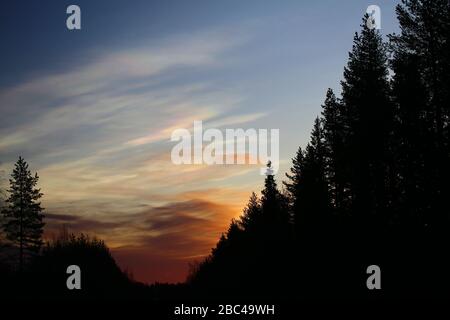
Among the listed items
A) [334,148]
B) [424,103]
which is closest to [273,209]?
[334,148]

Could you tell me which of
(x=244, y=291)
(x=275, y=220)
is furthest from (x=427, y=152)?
(x=275, y=220)

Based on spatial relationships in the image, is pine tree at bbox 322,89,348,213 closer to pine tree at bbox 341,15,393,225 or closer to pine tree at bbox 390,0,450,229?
pine tree at bbox 341,15,393,225

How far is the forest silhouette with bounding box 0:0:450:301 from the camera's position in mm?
25500

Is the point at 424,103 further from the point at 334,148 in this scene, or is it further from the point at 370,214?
the point at 334,148

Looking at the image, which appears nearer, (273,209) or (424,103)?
(424,103)

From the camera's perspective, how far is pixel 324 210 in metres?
40.9

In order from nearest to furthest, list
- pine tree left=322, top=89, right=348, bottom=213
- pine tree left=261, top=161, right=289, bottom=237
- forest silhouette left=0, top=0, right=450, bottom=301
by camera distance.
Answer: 1. forest silhouette left=0, top=0, right=450, bottom=301
2. pine tree left=322, top=89, right=348, bottom=213
3. pine tree left=261, top=161, right=289, bottom=237

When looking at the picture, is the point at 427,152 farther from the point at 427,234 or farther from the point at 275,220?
the point at 275,220

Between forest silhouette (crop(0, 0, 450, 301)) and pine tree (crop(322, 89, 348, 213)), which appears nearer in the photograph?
forest silhouette (crop(0, 0, 450, 301))

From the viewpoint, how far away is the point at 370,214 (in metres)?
35.8

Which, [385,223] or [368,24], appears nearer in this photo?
[385,223]

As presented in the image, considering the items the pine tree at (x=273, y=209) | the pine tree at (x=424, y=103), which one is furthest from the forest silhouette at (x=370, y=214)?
the pine tree at (x=273, y=209)

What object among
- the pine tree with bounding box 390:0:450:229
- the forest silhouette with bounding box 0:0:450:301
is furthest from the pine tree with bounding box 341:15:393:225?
the pine tree with bounding box 390:0:450:229
